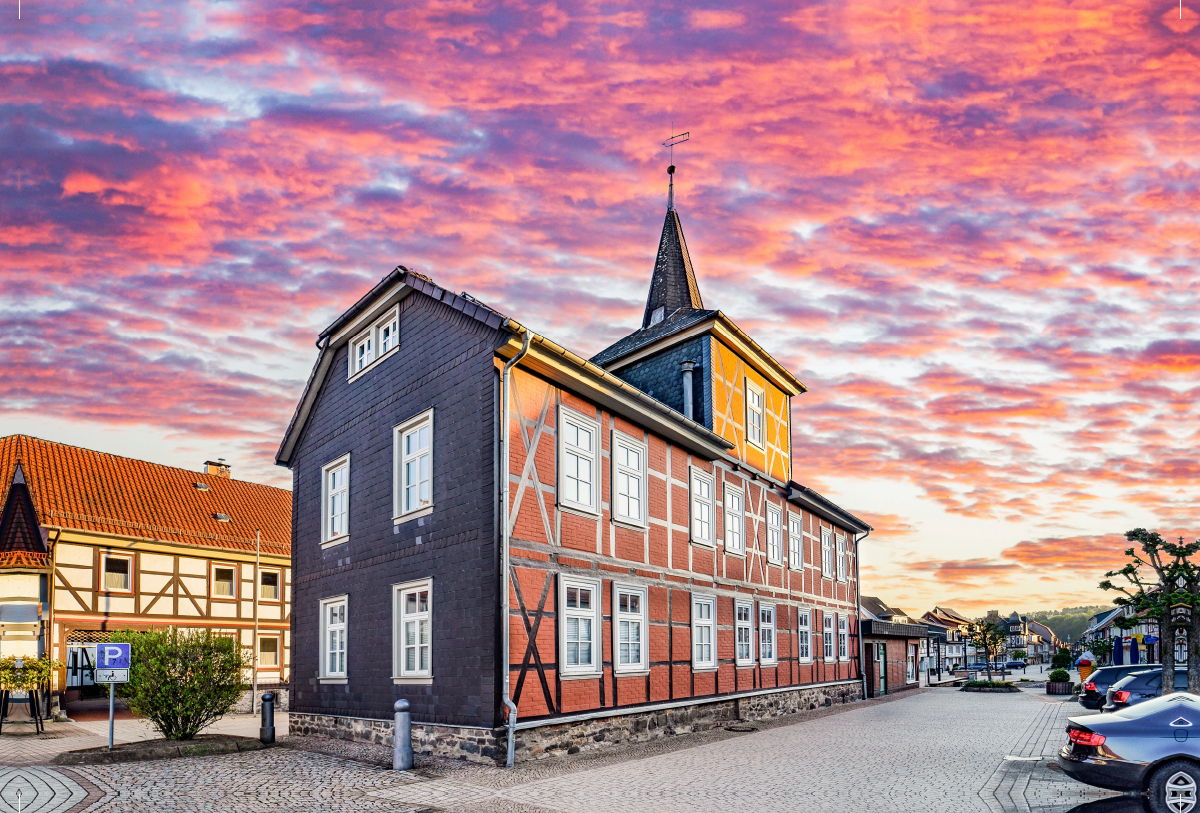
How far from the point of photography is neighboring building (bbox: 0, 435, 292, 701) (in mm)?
24750

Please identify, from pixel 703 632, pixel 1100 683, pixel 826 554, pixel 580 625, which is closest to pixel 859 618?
pixel 826 554

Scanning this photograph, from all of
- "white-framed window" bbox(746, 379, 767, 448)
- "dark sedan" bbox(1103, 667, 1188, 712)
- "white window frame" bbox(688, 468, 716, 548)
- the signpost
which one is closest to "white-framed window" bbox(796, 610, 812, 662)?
"white-framed window" bbox(746, 379, 767, 448)

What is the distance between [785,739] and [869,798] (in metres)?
7.22

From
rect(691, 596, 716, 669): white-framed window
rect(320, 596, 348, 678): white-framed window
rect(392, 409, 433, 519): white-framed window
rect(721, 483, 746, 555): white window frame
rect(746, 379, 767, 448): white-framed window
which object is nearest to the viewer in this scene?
rect(392, 409, 433, 519): white-framed window

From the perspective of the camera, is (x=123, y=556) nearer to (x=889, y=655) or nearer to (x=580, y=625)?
(x=580, y=625)

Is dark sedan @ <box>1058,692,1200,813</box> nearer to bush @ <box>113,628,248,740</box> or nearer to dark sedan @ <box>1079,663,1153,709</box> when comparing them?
bush @ <box>113,628,248,740</box>

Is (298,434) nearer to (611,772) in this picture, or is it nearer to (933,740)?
(611,772)

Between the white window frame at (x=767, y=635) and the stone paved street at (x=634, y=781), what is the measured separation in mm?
6008

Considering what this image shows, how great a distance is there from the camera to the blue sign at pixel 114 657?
14789 millimetres

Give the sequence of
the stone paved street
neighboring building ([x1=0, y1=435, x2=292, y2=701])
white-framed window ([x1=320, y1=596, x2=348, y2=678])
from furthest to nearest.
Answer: neighboring building ([x1=0, y1=435, x2=292, y2=701]), white-framed window ([x1=320, y1=596, x2=348, y2=678]), the stone paved street

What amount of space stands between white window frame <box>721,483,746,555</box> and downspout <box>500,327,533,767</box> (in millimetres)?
9130

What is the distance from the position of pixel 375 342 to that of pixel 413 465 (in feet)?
11.2

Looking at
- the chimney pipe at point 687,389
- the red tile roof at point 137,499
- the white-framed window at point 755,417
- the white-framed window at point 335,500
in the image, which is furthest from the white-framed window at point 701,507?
the red tile roof at point 137,499

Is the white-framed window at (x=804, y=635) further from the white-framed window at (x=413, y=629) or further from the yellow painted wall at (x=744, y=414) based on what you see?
the white-framed window at (x=413, y=629)
